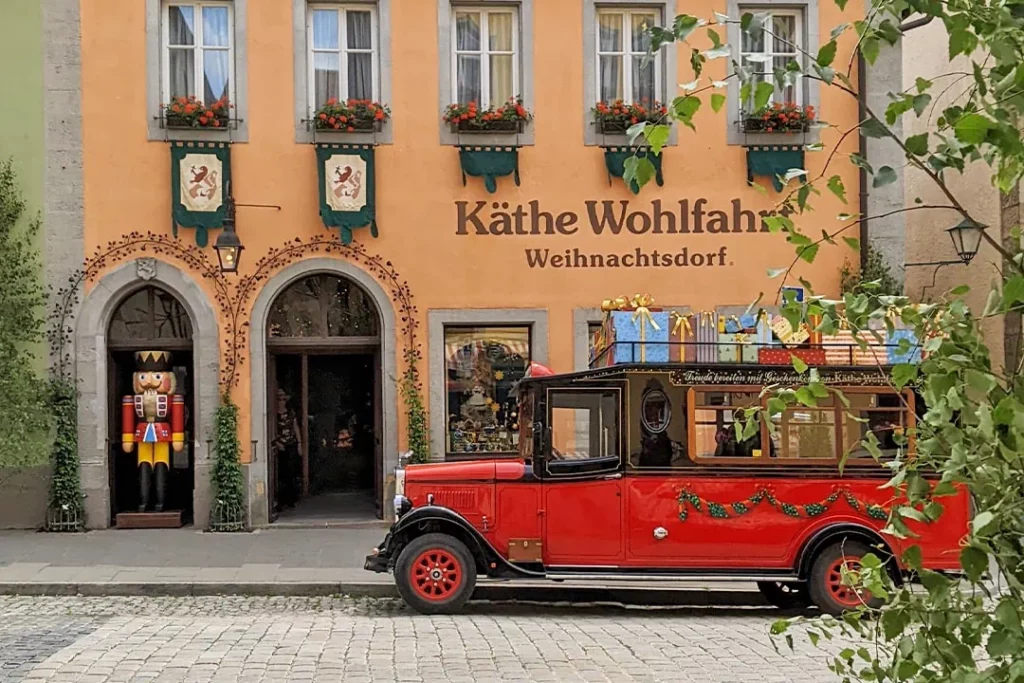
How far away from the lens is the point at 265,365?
1509 cm

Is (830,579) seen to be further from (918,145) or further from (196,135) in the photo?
(196,135)

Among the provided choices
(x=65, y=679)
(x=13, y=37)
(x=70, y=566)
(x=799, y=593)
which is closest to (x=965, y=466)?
(x=65, y=679)

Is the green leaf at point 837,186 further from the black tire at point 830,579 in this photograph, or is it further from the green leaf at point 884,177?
the black tire at point 830,579

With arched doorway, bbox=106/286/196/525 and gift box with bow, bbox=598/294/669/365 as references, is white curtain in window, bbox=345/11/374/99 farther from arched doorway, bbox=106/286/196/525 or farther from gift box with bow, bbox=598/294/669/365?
gift box with bow, bbox=598/294/669/365

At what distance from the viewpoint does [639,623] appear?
9.85 metres

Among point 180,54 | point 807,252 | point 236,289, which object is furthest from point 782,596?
point 180,54

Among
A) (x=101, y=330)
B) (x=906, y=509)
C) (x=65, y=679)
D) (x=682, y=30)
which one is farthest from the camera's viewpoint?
(x=101, y=330)

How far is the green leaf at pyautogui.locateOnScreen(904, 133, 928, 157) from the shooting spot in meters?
2.23

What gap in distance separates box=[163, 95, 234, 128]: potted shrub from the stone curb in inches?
245

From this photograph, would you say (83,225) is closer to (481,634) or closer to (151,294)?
(151,294)

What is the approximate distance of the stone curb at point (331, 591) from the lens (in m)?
11.2

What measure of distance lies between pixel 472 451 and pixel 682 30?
13292 millimetres

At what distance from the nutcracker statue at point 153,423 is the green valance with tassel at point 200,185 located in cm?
180

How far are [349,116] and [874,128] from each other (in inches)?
520
